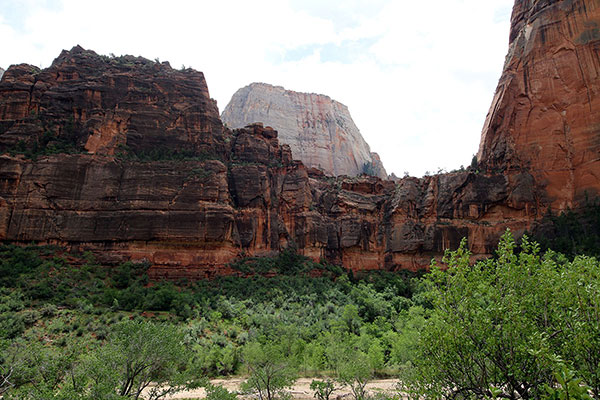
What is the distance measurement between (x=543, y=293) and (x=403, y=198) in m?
53.1

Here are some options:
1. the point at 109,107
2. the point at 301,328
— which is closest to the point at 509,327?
the point at 301,328

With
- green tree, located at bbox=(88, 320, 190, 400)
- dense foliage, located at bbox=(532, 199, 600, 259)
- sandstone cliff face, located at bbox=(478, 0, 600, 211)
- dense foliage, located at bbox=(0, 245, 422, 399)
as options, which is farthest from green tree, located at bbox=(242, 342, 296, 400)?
sandstone cliff face, located at bbox=(478, 0, 600, 211)


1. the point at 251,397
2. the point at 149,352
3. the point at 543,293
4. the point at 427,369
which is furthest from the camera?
the point at 251,397

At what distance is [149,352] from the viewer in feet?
54.5

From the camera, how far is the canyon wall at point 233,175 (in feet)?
160

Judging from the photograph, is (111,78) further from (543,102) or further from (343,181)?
(543,102)

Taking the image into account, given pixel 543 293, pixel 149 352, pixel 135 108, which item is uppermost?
pixel 135 108

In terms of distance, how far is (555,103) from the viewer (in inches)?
2112

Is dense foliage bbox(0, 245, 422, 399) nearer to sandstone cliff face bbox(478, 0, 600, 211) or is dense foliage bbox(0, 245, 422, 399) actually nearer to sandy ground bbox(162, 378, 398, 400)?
sandy ground bbox(162, 378, 398, 400)

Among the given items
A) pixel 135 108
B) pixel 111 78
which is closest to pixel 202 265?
pixel 135 108

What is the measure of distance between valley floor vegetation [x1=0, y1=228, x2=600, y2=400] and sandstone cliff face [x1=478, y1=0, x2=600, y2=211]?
20573 mm

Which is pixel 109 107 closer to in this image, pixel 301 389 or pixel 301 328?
pixel 301 328

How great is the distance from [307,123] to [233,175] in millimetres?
66600

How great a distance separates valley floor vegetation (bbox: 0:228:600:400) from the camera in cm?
838
